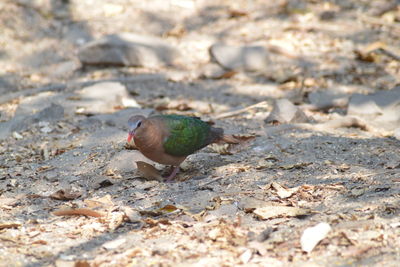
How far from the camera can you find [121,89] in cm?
816

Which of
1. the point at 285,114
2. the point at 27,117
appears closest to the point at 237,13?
the point at 285,114

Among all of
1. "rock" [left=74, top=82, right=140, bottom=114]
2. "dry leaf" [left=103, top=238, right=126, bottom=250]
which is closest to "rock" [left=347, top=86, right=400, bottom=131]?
"rock" [left=74, top=82, right=140, bottom=114]

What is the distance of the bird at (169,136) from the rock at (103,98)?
2.25 metres

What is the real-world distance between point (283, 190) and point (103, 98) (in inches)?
148

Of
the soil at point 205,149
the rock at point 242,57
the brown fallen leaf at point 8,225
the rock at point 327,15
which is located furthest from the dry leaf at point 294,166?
the rock at point 327,15

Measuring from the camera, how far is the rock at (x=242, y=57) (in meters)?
9.45

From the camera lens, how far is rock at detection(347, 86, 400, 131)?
280 inches

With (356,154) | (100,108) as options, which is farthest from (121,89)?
(356,154)

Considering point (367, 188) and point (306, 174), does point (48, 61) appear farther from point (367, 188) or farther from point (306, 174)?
A: point (367, 188)

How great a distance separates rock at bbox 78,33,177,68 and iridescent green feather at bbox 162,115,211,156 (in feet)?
13.0

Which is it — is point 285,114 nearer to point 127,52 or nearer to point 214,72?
point 214,72

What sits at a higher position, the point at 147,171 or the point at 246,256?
the point at 246,256

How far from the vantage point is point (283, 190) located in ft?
15.6

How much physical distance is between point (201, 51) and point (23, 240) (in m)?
6.36
